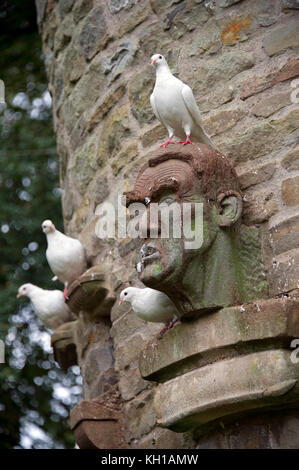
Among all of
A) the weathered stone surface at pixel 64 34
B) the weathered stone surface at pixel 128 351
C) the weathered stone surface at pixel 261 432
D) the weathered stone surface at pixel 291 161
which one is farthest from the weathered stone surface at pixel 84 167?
the weathered stone surface at pixel 261 432

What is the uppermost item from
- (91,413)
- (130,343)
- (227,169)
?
(227,169)

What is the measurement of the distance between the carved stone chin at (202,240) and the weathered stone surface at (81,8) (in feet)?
4.80

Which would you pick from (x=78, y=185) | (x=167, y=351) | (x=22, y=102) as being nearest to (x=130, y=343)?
(x=167, y=351)

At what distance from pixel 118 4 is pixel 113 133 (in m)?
0.69

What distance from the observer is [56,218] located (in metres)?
7.49

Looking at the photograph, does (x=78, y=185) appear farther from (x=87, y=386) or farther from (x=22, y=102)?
(x=22, y=102)

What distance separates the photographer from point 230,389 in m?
2.92

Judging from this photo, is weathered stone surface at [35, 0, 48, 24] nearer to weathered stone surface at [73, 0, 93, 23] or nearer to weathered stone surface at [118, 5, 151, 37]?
weathered stone surface at [73, 0, 93, 23]

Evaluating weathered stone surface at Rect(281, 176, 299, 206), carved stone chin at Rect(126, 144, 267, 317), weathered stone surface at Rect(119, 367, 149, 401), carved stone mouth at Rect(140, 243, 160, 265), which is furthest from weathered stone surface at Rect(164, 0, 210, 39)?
weathered stone surface at Rect(119, 367, 149, 401)

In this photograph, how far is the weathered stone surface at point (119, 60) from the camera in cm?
412

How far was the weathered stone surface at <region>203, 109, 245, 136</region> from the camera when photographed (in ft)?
11.6

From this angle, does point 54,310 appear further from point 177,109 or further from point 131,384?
point 177,109

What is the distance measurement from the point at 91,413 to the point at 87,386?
0.47m

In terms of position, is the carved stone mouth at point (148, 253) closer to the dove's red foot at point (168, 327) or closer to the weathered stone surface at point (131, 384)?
the dove's red foot at point (168, 327)
